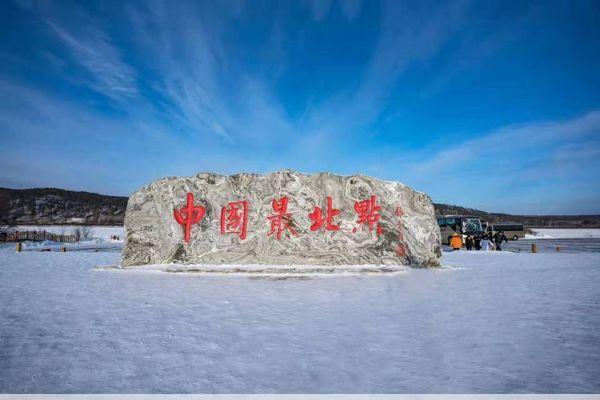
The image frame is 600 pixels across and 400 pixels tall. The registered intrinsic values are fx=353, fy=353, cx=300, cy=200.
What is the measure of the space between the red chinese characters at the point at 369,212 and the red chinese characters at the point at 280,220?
2181mm

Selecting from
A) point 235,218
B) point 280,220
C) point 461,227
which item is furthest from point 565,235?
→ point 235,218

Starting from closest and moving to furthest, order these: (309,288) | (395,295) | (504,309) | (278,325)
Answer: (278,325) → (504,309) → (395,295) → (309,288)

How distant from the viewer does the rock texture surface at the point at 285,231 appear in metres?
11.1

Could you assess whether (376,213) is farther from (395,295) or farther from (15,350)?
(15,350)

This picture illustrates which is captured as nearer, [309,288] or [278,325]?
[278,325]

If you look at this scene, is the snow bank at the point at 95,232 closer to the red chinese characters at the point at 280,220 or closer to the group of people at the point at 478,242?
the red chinese characters at the point at 280,220

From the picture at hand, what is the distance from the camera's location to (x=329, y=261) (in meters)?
11.0

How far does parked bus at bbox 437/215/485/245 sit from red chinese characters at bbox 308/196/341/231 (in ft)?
51.2

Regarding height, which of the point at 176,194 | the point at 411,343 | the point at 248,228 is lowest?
the point at 411,343

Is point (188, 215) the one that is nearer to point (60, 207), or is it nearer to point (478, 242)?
point (478, 242)

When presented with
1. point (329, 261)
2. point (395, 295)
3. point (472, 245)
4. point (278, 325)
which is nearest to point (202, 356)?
point (278, 325)

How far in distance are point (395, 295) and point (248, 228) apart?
19.6ft

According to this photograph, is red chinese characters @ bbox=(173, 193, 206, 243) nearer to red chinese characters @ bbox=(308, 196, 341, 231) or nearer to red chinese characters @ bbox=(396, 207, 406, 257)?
red chinese characters @ bbox=(308, 196, 341, 231)

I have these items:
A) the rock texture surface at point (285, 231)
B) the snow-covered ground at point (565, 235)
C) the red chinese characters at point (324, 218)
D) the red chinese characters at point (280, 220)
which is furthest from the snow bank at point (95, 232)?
the snow-covered ground at point (565, 235)
